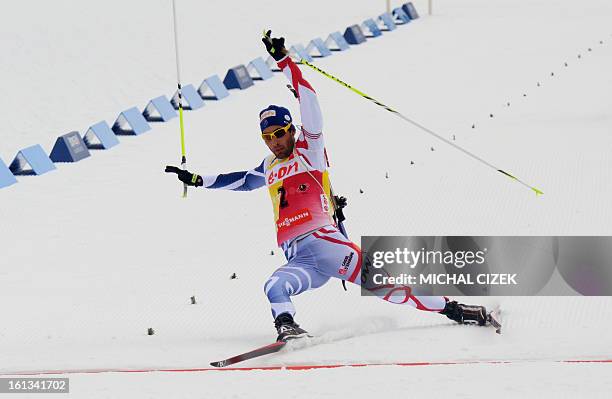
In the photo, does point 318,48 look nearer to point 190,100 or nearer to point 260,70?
point 260,70

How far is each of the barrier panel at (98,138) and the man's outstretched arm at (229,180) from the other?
8634 mm

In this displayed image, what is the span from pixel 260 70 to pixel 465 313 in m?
14.7

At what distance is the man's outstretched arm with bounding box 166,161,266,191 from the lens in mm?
8078

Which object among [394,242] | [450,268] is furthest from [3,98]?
[450,268]

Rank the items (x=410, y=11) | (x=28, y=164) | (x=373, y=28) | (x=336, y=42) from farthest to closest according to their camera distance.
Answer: (x=410, y=11), (x=373, y=28), (x=336, y=42), (x=28, y=164)

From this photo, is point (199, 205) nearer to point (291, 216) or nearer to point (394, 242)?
point (394, 242)

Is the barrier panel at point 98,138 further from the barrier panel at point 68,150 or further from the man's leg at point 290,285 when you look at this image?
the man's leg at point 290,285

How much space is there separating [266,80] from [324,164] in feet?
46.0

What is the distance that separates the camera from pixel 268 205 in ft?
40.6

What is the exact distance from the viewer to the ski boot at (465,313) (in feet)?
24.8

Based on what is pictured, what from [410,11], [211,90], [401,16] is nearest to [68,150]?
[211,90]

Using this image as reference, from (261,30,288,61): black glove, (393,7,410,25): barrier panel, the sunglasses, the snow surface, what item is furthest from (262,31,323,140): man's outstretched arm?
(393,7,410,25): barrier panel

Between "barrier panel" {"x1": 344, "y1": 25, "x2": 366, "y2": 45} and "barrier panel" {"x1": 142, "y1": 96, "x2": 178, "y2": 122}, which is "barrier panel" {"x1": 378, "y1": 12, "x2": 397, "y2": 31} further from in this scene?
"barrier panel" {"x1": 142, "y1": 96, "x2": 178, "y2": 122}

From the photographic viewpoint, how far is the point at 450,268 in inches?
324
